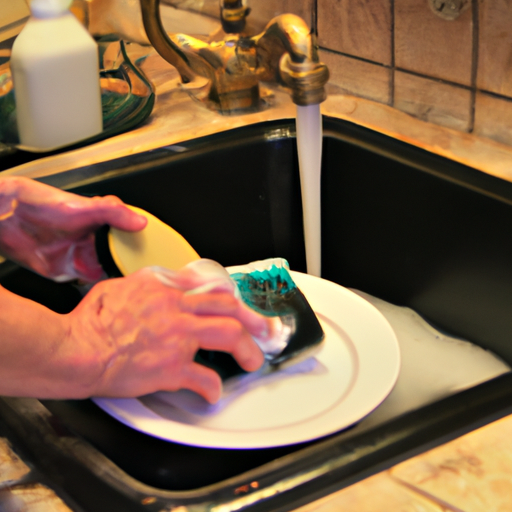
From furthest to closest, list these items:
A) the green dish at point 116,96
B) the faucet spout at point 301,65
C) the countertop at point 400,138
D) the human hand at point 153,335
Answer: the green dish at point 116,96 < the faucet spout at point 301,65 < the human hand at point 153,335 < the countertop at point 400,138

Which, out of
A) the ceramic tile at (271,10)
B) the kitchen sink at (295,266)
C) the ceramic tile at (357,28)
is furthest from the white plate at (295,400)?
the ceramic tile at (271,10)

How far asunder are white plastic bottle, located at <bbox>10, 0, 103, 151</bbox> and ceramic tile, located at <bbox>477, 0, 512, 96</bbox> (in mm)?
454

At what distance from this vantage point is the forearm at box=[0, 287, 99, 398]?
1.42 feet

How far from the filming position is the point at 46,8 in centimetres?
78

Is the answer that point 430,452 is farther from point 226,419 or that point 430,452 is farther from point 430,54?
point 430,54

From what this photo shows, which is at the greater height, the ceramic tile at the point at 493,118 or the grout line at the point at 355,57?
the grout line at the point at 355,57

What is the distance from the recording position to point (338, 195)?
832 mm

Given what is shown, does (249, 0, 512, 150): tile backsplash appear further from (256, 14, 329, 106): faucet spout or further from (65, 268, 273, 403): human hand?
(65, 268, 273, 403): human hand

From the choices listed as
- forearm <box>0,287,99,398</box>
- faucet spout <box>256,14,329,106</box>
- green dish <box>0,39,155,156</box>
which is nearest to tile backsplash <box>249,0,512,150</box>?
faucet spout <box>256,14,329,106</box>

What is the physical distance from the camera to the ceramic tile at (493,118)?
0.73m

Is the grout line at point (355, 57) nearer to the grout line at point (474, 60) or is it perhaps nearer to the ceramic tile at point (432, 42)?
the ceramic tile at point (432, 42)

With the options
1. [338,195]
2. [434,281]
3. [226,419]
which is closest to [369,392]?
[226,419]

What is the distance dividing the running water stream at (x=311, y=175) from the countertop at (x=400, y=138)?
0.31 ft

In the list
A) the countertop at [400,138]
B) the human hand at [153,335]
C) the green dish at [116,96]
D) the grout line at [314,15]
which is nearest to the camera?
Result: the countertop at [400,138]
